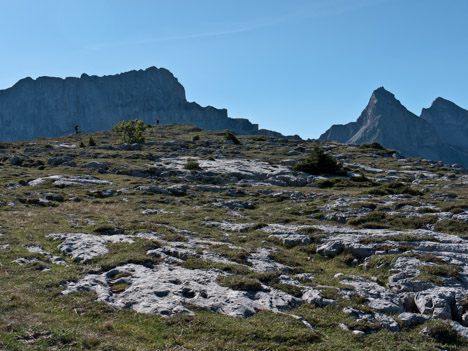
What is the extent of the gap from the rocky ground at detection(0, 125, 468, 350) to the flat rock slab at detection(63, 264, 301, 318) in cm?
8

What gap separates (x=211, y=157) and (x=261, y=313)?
217 ft

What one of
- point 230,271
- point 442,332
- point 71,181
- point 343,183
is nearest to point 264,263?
point 230,271

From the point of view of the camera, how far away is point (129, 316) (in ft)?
43.8

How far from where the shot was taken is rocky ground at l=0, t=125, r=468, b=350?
40.7ft

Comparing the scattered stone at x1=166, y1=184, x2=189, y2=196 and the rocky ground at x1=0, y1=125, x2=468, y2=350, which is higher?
the scattered stone at x1=166, y1=184, x2=189, y2=196

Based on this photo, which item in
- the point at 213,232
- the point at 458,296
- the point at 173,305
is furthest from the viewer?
the point at 213,232

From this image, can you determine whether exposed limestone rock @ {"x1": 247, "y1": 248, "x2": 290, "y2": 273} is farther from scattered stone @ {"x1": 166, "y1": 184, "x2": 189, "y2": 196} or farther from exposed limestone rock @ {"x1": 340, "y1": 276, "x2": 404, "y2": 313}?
scattered stone @ {"x1": 166, "y1": 184, "x2": 189, "y2": 196}

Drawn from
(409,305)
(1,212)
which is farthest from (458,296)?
(1,212)

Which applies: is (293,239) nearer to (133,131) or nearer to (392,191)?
(392,191)

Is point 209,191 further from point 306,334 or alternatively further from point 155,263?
point 306,334

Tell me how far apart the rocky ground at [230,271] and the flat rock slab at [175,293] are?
0.27 feet

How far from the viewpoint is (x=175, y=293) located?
15.6 m

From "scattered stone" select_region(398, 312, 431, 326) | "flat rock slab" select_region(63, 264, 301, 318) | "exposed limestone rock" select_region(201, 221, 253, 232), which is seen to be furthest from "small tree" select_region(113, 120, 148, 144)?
"scattered stone" select_region(398, 312, 431, 326)

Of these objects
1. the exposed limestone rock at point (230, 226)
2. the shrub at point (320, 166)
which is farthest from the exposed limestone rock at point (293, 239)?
the shrub at point (320, 166)
